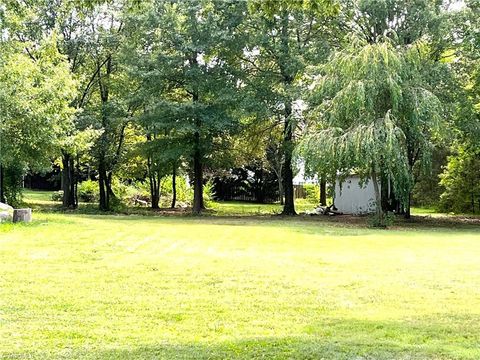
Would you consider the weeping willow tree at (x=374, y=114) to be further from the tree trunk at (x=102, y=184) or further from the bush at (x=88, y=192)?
the bush at (x=88, y=192)

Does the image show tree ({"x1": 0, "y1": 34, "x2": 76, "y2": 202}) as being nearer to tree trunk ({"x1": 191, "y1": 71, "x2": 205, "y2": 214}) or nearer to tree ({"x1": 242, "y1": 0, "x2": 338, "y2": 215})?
tree trunk ({"x1": 191, "y1": 71, "x2": 205, "y2": 214})

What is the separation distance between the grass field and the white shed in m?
14.9

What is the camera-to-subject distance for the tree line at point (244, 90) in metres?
15.7

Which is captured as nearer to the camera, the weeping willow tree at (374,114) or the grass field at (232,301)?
the grass field at (232,301)

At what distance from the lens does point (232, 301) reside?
5.65 metres

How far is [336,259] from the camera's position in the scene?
29.0 feet

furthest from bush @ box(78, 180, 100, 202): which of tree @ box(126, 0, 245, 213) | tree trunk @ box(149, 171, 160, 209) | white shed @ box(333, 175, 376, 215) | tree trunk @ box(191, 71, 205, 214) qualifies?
white shed @ box(333, 175, 376, 215)

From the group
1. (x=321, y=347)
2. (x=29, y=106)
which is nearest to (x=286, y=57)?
(x=29, y=106)

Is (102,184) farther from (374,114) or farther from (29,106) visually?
(374,114)

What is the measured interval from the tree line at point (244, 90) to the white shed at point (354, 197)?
288cm

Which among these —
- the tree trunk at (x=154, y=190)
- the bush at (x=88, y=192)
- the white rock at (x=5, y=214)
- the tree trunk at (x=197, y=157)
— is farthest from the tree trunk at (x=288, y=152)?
the bush at (x=88, y=192)

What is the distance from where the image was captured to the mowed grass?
4.07 meters

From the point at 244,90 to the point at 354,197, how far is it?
8.57m

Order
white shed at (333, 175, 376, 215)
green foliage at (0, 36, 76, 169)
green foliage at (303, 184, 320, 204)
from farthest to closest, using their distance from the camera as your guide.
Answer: green foliage at (303, 184, 320, 204), white shed at (333, 175, 376, 215), green foliage at (0, 36, 76, 169)
